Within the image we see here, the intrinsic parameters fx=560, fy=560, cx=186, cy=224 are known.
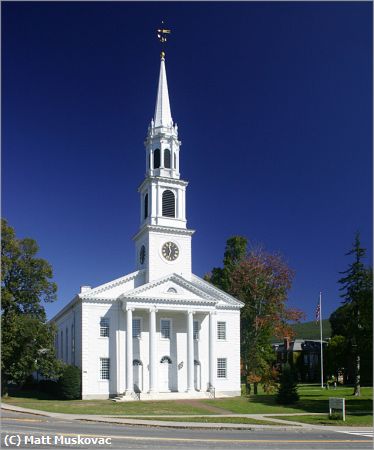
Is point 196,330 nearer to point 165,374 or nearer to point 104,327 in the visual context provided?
point 165,374

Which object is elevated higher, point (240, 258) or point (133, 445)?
point (240, 258)

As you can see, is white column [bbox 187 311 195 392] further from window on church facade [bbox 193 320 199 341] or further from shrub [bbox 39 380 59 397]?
shrub [bbox 39 380 59 397]

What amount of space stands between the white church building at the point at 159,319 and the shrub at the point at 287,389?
8362mm

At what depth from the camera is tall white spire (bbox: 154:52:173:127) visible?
187ft

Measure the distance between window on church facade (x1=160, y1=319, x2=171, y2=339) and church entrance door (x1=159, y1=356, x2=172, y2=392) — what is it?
76.2 inches

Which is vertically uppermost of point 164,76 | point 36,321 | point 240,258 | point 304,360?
point 164,76

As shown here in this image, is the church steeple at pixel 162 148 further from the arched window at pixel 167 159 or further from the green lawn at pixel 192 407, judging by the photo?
the green lawn at pixel 192 407

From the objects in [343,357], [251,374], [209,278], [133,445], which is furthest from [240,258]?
[133,445]

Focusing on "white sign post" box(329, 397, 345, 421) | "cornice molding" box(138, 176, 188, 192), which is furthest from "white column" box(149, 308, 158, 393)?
"white sign post" box(329, 397, 345, 421)

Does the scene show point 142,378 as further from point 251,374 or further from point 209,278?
point 209,278

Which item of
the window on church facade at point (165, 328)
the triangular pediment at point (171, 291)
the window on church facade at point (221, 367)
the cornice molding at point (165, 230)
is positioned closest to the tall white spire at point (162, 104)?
the cornice molding at point (165, 230)

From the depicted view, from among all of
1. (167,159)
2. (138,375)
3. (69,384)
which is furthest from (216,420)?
(167,159)

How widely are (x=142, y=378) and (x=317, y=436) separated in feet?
87.9

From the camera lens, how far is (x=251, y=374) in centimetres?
5475
